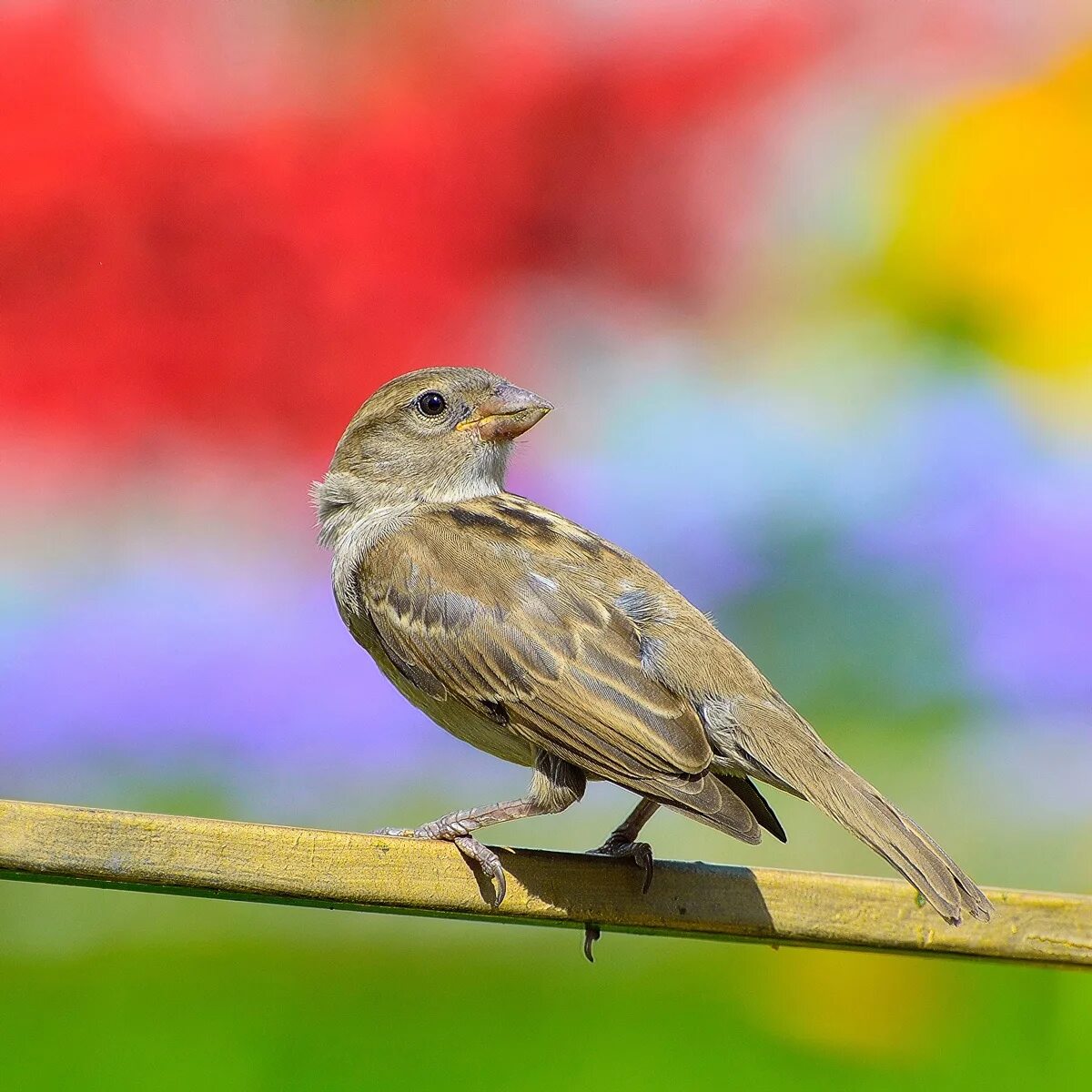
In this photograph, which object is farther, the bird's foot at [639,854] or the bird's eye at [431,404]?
the bird's eye at [431,404]

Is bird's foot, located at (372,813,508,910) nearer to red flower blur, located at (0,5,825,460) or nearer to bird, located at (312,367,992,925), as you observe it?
bird, located at (312,367,992,925)

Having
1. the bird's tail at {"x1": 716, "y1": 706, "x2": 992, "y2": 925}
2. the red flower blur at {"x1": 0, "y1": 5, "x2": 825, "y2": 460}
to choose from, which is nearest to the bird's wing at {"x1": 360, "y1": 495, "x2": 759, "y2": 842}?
the bird's tail at {"x1": 716, "y1": 706, "x2": 992, "y2": 925}

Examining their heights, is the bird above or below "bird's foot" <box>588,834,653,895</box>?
above

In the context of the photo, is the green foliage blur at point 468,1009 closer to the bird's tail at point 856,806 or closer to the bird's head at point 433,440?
the bird's head at point 433,440

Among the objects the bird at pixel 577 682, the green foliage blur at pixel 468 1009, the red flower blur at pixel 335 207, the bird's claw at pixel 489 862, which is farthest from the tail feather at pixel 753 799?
the red flower blur at pixel 335 207

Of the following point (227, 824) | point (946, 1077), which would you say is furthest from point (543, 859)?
point (946, 1077)
